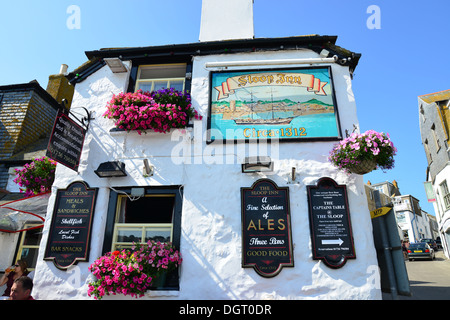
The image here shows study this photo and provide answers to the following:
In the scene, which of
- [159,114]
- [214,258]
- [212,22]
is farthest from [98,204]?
[212,22]

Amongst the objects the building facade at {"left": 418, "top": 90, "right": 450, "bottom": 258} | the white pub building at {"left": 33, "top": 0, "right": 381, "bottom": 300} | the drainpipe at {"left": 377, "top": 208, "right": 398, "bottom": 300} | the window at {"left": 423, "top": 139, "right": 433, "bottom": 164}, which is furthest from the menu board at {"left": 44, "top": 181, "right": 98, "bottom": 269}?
the window at {"left": 423, "top": 139, "right": 433, "bottom": 164}

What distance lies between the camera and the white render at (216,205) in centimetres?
517

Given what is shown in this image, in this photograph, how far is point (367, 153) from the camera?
5176mm

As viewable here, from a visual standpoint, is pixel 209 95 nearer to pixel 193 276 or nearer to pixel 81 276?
pixel 193 276

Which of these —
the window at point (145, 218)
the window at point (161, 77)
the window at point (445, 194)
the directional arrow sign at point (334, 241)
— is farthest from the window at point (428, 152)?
the window at point (145, 218)

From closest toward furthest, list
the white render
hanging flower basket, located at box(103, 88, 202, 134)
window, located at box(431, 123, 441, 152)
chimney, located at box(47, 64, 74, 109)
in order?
the white render → hanging flower basket, located at box(103, 88, 202, 134) → chimney, located at box(47, 64, 74, 109) → window, located at box(431, 123, 441, 152)

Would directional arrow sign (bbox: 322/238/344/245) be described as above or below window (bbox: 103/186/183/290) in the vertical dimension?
below

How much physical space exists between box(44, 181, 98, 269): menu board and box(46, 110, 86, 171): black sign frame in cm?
58

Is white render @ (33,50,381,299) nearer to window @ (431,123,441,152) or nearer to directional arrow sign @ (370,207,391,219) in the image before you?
directional arrow sign @ (370,207,391,219)

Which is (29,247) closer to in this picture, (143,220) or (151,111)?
(143,220)

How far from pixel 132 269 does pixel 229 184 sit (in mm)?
2348

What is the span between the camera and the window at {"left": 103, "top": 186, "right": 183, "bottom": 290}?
19.0ft

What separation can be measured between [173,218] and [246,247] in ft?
5.18

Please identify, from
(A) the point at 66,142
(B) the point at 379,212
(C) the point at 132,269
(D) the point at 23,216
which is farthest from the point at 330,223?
(D) the point at 23,216
